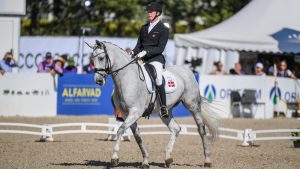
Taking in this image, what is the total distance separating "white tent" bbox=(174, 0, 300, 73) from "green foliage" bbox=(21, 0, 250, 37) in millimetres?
12874

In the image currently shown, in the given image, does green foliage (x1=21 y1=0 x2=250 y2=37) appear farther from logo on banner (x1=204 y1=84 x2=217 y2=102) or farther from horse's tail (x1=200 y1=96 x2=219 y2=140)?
horse's tail (x1=200 y1=96 x2=219 y2=140)

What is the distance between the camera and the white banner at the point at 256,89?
26.4 meters

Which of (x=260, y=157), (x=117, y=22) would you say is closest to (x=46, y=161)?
(x=260, y=157)

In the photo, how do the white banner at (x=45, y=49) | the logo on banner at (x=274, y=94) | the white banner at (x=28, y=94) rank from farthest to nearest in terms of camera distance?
the white banner at (x=45, y=49), the logo on banner at (x=274, y=94), the white banner at (x=28, y=94)

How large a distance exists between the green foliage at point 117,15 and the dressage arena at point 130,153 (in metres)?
22.6

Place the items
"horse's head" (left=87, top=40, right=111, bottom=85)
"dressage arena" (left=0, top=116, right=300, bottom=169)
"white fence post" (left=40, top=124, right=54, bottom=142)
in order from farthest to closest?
"white fence post" (left=40, top=124, right=54, bottom=142)
"dressage arena" (left=0, top=116, right=300, bottom=169)
"horse's head" (left=87, top=40, right=111, bottom=85)

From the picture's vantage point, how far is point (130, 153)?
16.2 metres

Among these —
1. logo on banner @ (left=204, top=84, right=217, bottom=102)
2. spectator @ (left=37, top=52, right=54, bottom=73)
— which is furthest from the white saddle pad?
spectator @ (left=37, top=52, right=54, bottom=73)

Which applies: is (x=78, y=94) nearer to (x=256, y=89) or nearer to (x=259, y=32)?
(x=256, y=89)

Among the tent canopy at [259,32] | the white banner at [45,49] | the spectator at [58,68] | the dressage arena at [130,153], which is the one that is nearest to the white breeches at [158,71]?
the dressage arena at [130,153]

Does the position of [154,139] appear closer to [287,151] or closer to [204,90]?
[287,151]

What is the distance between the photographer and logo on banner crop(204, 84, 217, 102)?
2622 centimetres

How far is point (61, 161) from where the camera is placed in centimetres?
1431

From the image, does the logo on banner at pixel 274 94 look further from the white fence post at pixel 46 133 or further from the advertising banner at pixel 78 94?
the white fence post at pixel 46 133
